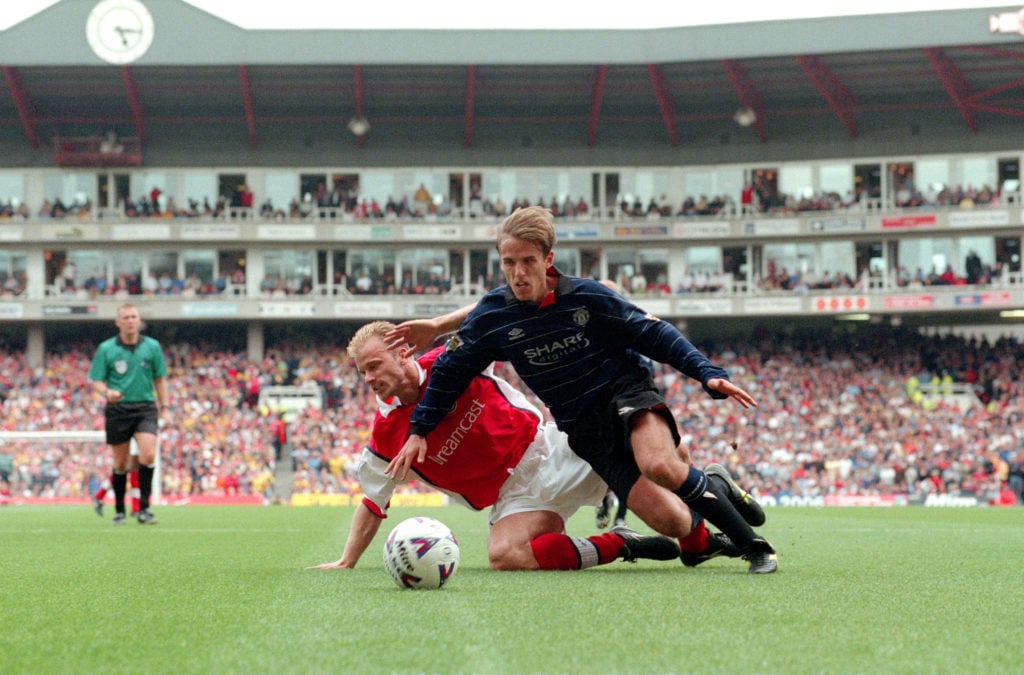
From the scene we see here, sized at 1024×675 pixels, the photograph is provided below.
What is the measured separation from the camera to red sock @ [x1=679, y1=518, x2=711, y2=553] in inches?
265

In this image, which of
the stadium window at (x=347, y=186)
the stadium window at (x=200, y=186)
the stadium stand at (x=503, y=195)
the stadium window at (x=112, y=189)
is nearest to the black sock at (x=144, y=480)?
the stadium stand at (x=503, y=195)

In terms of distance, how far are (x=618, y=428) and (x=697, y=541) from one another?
33.2 inches

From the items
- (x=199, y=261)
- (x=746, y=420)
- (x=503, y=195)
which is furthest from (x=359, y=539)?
(x=199, y=261)

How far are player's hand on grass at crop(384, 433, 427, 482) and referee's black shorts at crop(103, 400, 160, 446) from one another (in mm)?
7109

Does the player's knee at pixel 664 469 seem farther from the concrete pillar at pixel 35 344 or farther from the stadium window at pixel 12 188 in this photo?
the stadium window at pixel 12 188

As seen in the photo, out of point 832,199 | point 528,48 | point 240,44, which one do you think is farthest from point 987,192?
point 240,44

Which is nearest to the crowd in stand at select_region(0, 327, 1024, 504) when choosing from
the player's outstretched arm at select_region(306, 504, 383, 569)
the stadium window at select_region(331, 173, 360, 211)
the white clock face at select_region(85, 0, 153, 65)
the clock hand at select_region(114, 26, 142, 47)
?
the stadium window at select_region(331, 173, 360, 211)

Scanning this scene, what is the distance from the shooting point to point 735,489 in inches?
260

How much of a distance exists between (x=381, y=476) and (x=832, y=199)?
3644 cm

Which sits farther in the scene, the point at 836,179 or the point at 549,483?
the point at 836,179

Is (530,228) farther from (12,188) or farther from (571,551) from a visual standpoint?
(12,188)

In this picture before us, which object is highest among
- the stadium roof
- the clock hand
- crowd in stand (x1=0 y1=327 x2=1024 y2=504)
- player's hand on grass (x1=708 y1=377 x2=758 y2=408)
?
the clock hand

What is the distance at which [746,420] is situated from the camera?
35656 mm

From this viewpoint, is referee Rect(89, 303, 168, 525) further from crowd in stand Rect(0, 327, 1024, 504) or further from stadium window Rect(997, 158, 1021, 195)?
stadium window Rect(997, 158, 1021, 195)
